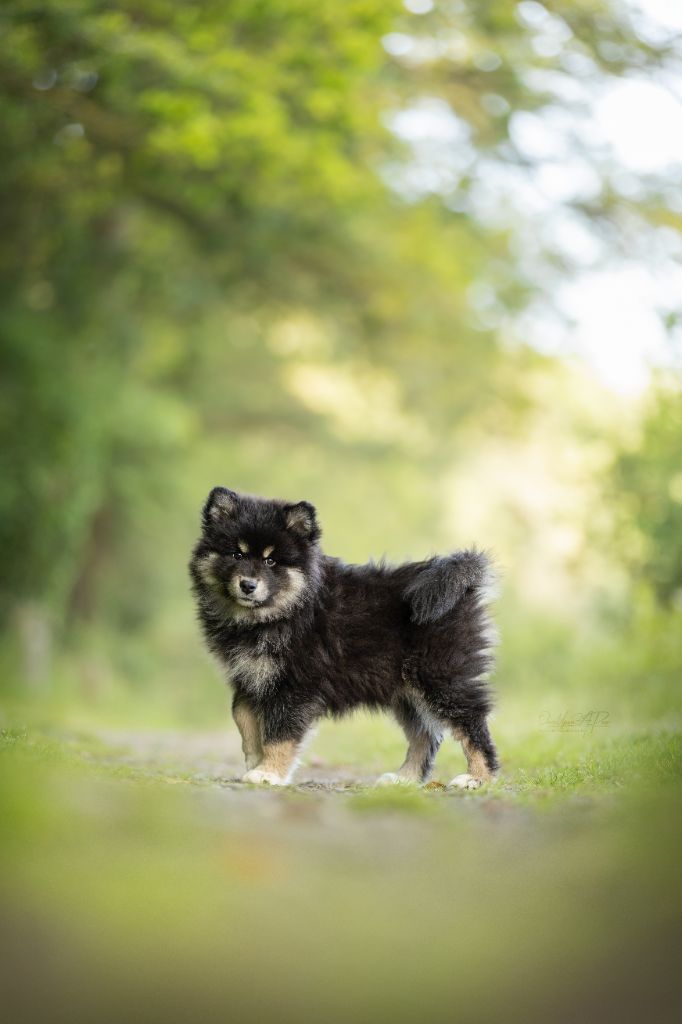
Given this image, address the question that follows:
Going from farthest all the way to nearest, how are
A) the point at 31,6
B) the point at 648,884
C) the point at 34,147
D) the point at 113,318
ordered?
the point at 113,318 < the point at 34,147 < the point at 31,6 < the point at 648,884

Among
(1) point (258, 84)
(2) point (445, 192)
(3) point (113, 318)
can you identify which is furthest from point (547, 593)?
(1) point (258, 84)

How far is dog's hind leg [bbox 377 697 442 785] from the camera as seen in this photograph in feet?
19.6

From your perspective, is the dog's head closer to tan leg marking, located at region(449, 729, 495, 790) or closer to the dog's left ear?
the dog's left ear

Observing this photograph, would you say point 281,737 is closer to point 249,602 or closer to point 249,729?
point 249,729

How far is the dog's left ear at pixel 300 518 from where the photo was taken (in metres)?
5.80

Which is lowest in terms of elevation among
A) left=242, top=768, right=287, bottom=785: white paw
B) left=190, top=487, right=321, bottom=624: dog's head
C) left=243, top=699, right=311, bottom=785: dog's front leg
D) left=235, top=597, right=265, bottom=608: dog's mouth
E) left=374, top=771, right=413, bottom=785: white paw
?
left=374, top=771, right=413, bottom=785: white paw

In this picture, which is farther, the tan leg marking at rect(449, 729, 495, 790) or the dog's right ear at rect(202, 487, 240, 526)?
the dog's right ear at rect(202, 487, 240, 526)

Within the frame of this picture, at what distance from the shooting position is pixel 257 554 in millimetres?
5699

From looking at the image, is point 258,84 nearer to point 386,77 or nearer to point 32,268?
point 386,77

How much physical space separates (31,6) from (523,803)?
9264 mm

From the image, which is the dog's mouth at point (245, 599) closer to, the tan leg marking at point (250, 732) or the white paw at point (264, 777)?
the tan leg marking at point (250, 732)

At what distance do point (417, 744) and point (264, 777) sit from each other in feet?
3.01

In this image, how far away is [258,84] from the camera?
42.4ft

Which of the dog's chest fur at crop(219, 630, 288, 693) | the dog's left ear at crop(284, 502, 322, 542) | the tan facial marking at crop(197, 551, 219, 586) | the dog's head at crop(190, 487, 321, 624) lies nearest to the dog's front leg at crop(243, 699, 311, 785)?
the dog's chest fur at crop(219, 630, 288, 693)
